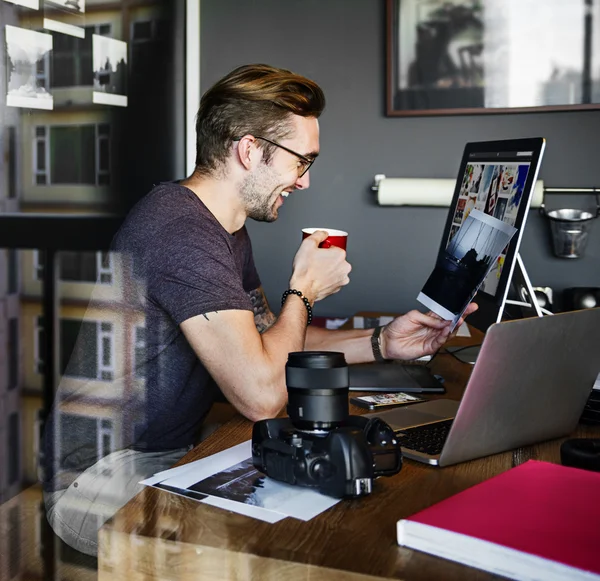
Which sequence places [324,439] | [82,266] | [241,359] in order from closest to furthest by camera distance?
1. [324,439]
2. [241,359]
3. [82,266]

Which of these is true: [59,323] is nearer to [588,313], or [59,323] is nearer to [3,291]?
[3,291]

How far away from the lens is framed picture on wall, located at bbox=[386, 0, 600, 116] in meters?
2.39

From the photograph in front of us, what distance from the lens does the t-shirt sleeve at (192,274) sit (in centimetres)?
124

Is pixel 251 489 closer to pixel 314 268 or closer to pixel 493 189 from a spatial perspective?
pixel 314 268

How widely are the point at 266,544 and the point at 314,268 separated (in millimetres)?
745

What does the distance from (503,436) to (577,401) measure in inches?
Result: 6.5

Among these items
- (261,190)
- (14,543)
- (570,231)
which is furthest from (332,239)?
(570,231)

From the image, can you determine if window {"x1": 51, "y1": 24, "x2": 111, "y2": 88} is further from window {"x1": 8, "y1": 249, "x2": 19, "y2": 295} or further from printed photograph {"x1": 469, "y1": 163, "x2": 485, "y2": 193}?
printed photograph {"x1": 469, "y1": 163, "x2": 485, "y2": 193}

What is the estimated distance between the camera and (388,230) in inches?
102

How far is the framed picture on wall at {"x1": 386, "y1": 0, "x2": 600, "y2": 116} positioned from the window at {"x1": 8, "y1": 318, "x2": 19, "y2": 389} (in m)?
1.54

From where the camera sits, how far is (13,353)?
4.60 feet

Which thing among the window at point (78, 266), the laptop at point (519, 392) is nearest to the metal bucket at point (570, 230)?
the laptop at point (519, 392)

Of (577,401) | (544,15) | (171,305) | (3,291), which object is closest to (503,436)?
(577,401)

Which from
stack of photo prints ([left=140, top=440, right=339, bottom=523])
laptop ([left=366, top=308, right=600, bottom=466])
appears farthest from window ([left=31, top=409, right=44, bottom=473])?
laptop ([left=366, top=308, right=600, bottom=466])
